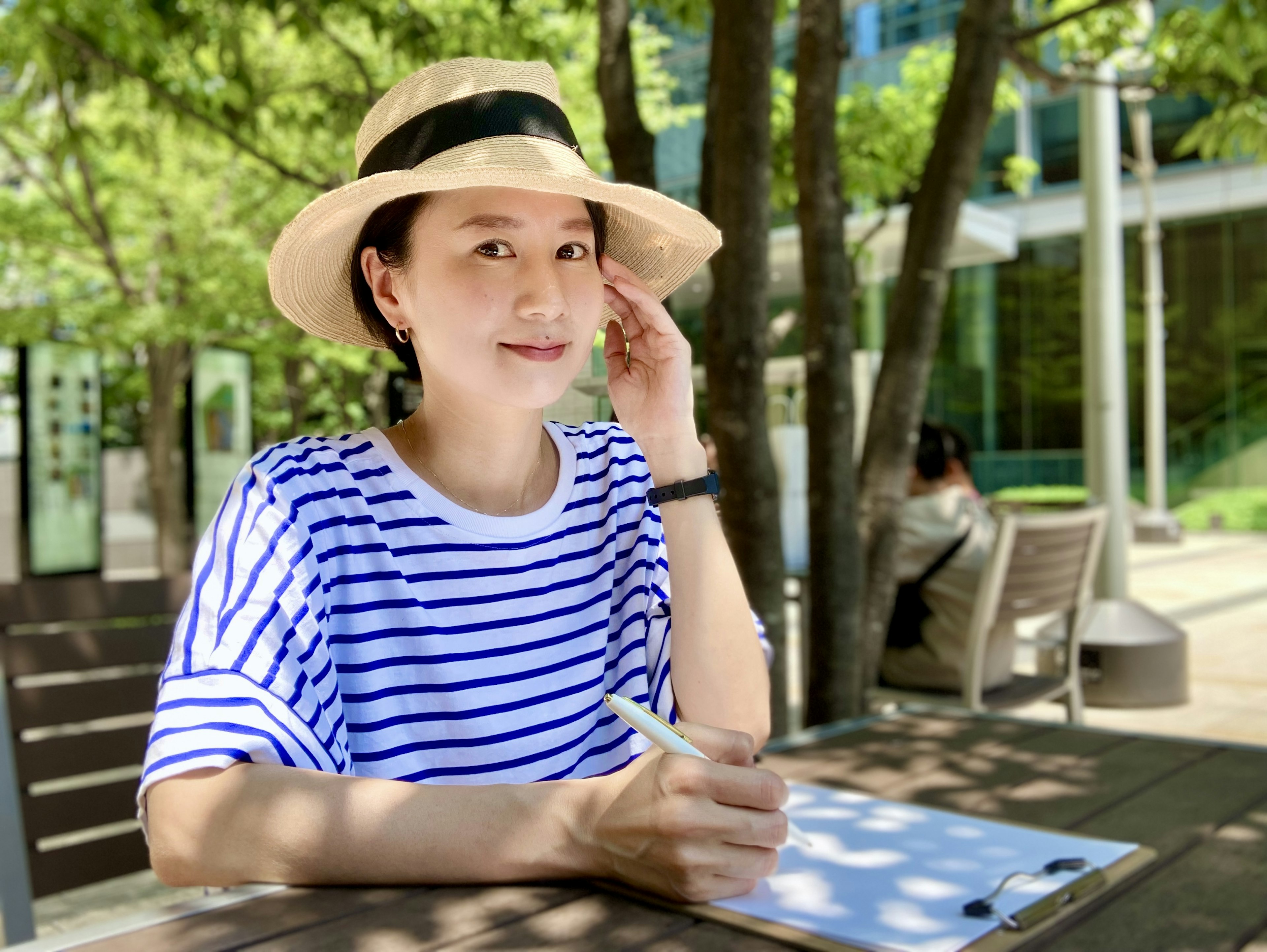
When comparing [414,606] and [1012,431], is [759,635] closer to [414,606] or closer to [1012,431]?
[414,606]

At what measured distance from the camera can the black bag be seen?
4520mm

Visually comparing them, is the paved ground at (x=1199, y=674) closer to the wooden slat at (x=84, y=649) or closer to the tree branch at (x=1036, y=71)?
the wooden slat at (x=84, y=649)

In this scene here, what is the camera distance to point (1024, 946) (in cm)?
118

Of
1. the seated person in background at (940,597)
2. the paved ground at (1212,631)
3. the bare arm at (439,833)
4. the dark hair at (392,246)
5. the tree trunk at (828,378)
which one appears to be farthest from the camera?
the paved ground at (1212,631)

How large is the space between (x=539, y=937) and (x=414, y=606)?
556mm

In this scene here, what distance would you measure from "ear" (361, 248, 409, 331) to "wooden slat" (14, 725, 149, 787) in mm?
1153

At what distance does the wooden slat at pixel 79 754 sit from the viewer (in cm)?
232

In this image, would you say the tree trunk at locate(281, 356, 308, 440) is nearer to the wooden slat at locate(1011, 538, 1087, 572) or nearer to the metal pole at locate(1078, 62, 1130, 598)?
the metal pole at locate(1078, 62, 1130, 598)

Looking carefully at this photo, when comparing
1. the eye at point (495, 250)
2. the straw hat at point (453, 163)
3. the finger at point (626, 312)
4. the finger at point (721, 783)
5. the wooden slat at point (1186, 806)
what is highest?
the straw hat at point (453, 163)

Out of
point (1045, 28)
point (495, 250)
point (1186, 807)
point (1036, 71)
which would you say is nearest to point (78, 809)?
point (495, 250)

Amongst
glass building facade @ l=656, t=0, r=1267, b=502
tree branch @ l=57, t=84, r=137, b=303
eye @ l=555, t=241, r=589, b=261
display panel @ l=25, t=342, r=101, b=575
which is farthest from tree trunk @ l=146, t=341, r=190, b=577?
eye @ l=555, t=241, r=589, b=261

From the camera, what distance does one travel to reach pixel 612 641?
1.85 m

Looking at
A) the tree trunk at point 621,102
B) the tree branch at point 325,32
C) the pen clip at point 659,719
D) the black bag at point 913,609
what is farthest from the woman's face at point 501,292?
the tree branch at point 325,32

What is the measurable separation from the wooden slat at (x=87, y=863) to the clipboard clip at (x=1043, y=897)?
5.63 feet
